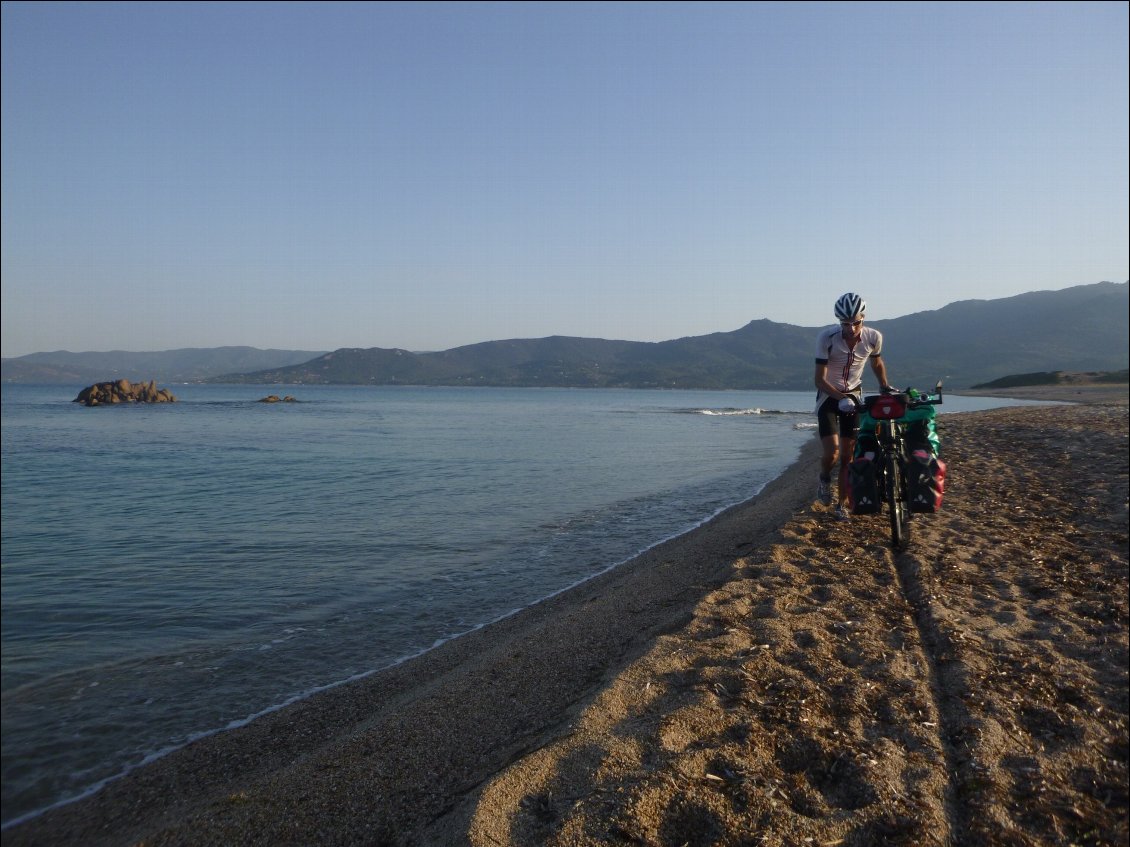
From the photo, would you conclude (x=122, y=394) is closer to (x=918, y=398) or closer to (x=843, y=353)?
(x=843, y=353)

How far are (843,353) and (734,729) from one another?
198 inches

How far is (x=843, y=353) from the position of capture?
24.2ft

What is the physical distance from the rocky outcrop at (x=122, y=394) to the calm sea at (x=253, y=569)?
6998 cm

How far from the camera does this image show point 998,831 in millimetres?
2643

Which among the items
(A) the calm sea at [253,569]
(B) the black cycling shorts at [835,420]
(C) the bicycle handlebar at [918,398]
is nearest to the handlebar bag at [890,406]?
(C) the bicycle handlebar at [918,398]

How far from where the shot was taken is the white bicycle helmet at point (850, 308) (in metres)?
7.18

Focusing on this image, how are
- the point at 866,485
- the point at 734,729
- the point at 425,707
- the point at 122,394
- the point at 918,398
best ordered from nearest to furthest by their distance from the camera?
the point at 734,729
the point at 425,707
the point at 866,485
the point at 918,398
the point at 122,394

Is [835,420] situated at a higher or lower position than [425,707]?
higher

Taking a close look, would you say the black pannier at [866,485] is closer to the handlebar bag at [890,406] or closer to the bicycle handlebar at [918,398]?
the handlebar bag at [890,406]

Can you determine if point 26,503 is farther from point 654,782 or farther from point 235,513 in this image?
point 654,782

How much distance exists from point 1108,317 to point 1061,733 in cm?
24206

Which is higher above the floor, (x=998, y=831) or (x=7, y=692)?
(x=998, y=831)

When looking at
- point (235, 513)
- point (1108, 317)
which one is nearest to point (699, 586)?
point (235, 513)

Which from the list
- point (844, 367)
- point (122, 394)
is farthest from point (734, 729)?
point (122, 394)
